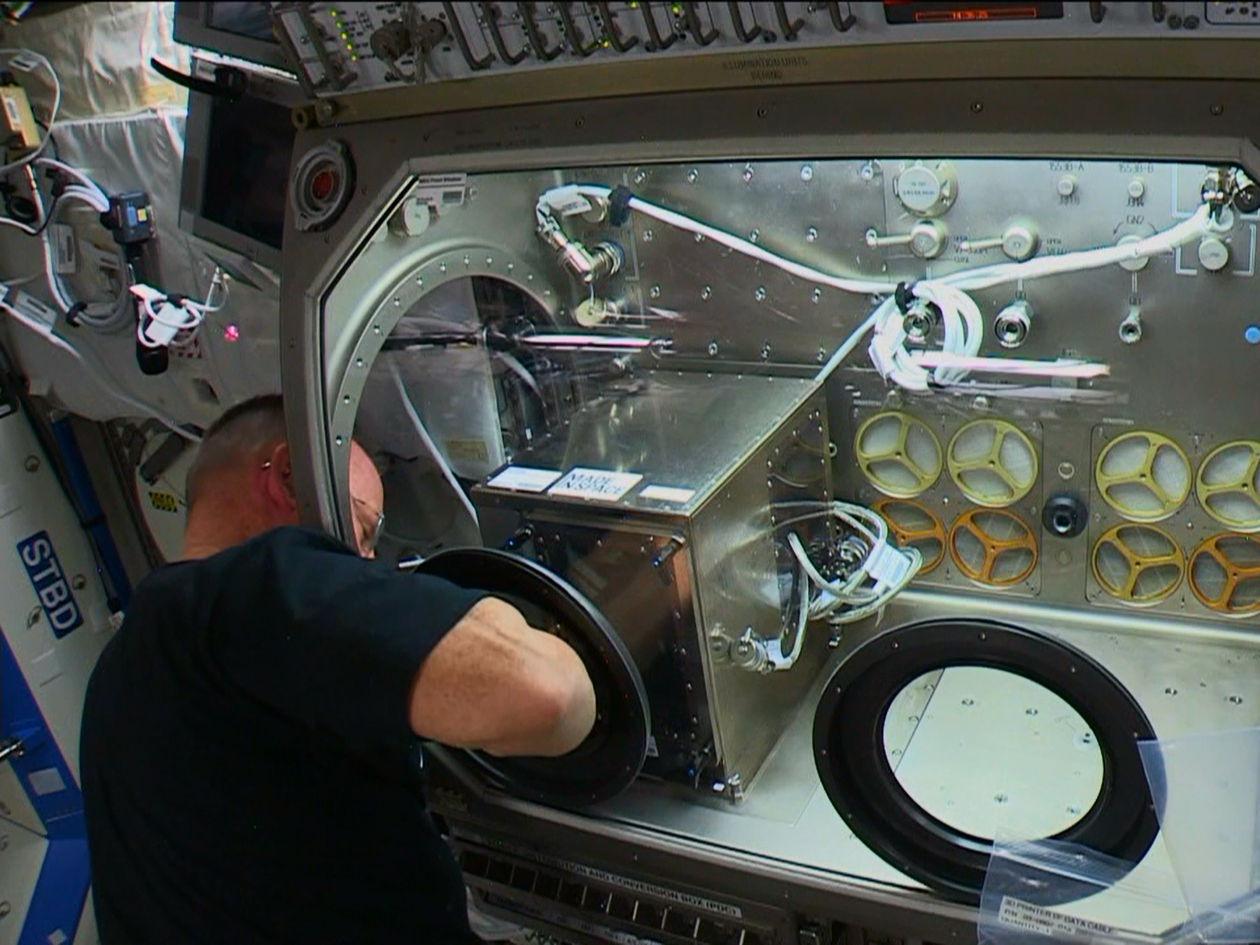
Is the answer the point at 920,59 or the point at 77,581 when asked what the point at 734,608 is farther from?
the point at 77,581

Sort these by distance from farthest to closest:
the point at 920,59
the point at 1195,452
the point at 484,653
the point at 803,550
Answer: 1. the point at 803,550
2. the point at 1195,452
3. the point at 484,653
4. the point at 920,59

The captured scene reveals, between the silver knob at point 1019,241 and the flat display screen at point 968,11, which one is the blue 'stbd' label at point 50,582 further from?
the flat display screen at point 968,11

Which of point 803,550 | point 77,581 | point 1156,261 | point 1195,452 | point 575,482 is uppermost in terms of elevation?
point 1156,261

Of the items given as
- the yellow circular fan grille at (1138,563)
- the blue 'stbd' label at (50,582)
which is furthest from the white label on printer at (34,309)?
the yellow circular fan grille at (1138,563)

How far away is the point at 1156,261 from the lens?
2.16 meters

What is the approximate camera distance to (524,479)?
2.35 meters

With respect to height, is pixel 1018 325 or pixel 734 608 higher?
pixel 1018 325

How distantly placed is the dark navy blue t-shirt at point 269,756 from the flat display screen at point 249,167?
1032 millimetres

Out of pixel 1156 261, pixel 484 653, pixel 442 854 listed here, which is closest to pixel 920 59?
pixel 1156 261

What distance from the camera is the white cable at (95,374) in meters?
3.33

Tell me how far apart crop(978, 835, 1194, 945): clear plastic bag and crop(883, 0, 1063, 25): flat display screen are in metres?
1.27

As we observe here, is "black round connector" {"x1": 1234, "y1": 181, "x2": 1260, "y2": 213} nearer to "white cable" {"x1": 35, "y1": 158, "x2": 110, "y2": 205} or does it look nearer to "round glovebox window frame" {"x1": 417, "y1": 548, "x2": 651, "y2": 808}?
"round glovebox window frame" {"x1": 417, "y1": 548, "x2": 651, "y2": 808}

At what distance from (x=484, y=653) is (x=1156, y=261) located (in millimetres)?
1422

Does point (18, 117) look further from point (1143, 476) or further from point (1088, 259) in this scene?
point (1143, 476)
